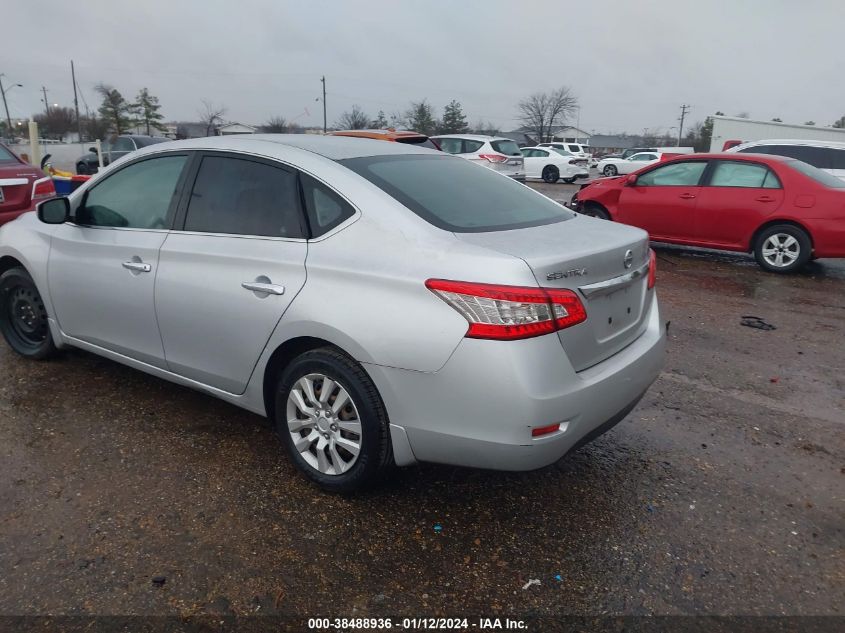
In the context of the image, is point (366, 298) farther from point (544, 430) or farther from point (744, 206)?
point (744, 206)

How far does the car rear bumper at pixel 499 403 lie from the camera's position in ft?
7.88

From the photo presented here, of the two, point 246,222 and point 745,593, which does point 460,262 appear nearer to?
point 246,222

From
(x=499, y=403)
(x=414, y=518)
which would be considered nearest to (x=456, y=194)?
(x=499, y=403)

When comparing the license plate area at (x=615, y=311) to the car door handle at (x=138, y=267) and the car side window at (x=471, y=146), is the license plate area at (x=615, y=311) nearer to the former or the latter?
the car door handle at (x=138, y=267)

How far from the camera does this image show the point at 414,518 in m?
2.89

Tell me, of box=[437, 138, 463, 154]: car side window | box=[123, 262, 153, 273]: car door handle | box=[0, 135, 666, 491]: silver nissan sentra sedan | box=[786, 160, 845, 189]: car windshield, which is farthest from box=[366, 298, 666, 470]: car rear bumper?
box=[437, 138, 463, 154]: car side window

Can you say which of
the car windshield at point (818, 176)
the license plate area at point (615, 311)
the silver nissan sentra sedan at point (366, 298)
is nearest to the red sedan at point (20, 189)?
the silver nissan sentra sedan at point (366, 298)

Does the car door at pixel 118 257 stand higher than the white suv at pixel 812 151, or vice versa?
the white suv at pixel 812 151

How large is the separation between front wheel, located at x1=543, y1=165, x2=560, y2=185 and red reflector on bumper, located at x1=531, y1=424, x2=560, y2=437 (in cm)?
2465

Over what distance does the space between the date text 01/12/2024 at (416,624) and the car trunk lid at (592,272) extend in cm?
100

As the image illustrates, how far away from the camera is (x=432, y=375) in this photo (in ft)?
8.20

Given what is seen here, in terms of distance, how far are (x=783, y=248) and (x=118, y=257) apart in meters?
7.72

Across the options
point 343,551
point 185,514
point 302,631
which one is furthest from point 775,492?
point 185,514

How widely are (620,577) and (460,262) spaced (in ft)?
4.59
